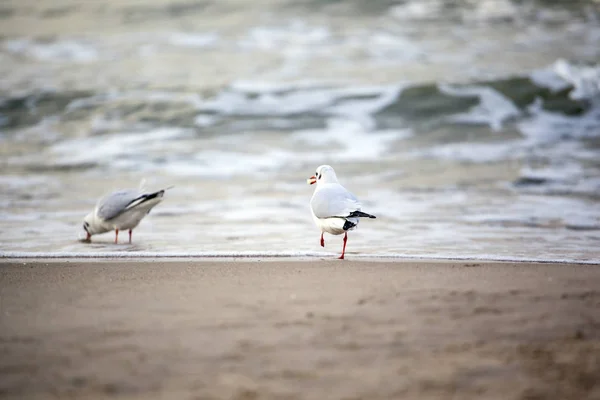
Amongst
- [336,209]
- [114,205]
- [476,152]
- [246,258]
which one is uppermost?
[476,152]

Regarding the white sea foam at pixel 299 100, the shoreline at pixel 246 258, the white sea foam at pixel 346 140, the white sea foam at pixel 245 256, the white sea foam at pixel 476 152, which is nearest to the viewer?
the shoreline at pixel 246 258

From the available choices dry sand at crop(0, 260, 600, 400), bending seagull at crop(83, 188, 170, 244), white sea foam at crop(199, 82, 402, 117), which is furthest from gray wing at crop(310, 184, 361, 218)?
white sea foam at crop(199, 82, 402, 117)

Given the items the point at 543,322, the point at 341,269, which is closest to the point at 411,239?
the point at 341,269

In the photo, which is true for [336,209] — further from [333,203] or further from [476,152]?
[476,152]

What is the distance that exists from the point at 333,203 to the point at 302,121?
10.8 metres

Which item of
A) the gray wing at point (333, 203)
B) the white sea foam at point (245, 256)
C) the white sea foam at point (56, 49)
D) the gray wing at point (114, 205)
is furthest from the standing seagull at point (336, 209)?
the white sea foam at point (56, 49)

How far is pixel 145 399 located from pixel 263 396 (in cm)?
41

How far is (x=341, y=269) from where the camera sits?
195 inches

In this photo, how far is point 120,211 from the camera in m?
7.01

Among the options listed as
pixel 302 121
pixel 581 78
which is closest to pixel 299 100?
pixel 302 121

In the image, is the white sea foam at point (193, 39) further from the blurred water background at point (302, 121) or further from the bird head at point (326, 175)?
the bird head at point (326, 175)

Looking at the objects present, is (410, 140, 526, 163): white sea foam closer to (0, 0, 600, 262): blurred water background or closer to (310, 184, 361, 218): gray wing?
(0, 0, 600, 262): blurred water background

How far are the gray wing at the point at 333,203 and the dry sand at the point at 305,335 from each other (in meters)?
0.93

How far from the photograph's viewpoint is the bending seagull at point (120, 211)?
698 cm
